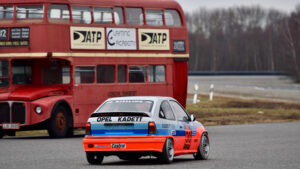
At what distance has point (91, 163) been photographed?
14.2 meters

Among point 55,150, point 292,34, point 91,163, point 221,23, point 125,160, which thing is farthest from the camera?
point 221,23

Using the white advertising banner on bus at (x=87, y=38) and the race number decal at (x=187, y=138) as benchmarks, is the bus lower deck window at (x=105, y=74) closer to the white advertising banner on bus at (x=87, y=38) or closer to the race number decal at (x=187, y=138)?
the white advertising banner on bus at (x=87, y=38)

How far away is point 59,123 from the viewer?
23109 millimetres

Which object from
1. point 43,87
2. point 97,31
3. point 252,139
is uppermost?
point 97,31

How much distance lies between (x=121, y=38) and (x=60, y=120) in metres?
3.31

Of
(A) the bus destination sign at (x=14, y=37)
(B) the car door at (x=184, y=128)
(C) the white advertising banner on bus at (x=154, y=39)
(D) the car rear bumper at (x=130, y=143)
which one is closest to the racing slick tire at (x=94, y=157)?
(D) the car rear bumper at (x=130, y=143)

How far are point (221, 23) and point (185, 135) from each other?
137233 mm

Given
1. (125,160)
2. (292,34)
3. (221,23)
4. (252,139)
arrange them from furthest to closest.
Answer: (221,23)
(292,34)
(252,139)
(125,160)

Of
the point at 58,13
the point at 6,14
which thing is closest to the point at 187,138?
the point at 58,13

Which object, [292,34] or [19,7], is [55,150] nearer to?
[19,7]

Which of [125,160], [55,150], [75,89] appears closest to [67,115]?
[75,89]

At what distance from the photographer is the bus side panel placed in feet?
85.1

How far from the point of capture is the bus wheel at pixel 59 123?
22.7m

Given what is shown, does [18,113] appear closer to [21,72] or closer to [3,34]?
[21,72]
